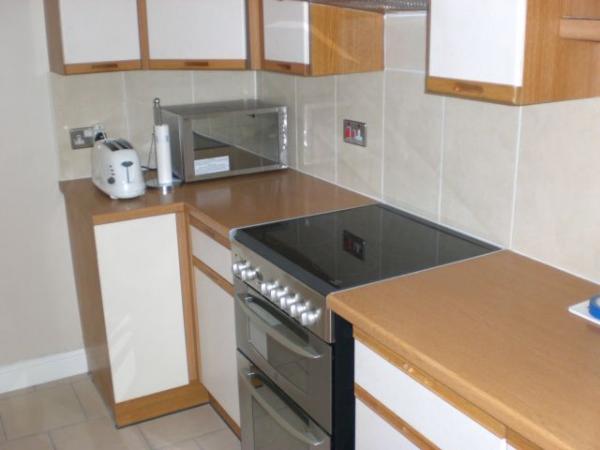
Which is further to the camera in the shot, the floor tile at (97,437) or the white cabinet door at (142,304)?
the floor tile at (97,437)

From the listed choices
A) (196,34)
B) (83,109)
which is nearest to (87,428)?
(83,109)

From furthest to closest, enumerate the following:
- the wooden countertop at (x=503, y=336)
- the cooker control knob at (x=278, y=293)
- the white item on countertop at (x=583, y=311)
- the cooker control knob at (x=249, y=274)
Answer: the cooker control knob at (x=249, y=274) < the cooker control knob at (x=278, y=293) < the white item on countertop at (x=583, y=311) < the wooden countertop at (x=503, y=336)

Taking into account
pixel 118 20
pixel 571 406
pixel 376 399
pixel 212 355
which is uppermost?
pixel 118 20

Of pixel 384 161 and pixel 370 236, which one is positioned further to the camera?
pixel 384 161

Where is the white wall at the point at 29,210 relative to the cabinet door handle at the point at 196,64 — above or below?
below

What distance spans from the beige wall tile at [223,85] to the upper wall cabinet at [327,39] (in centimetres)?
76

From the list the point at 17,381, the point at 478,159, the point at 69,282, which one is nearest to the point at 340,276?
the point at 478,159

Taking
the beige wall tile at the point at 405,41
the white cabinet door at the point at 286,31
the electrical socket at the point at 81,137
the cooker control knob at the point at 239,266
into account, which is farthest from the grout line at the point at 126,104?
the beige wall tile at the point at 405,41

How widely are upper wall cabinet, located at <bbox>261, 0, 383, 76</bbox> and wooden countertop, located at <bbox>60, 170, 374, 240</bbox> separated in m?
0.49

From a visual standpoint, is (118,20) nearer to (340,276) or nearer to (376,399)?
(340,276)

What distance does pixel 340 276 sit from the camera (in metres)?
1.94

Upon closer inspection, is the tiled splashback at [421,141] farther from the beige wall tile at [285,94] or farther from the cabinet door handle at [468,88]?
the cabinet door handle at [468,88]

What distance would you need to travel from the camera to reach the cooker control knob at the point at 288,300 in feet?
6.37

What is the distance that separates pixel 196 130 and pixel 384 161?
807mm
